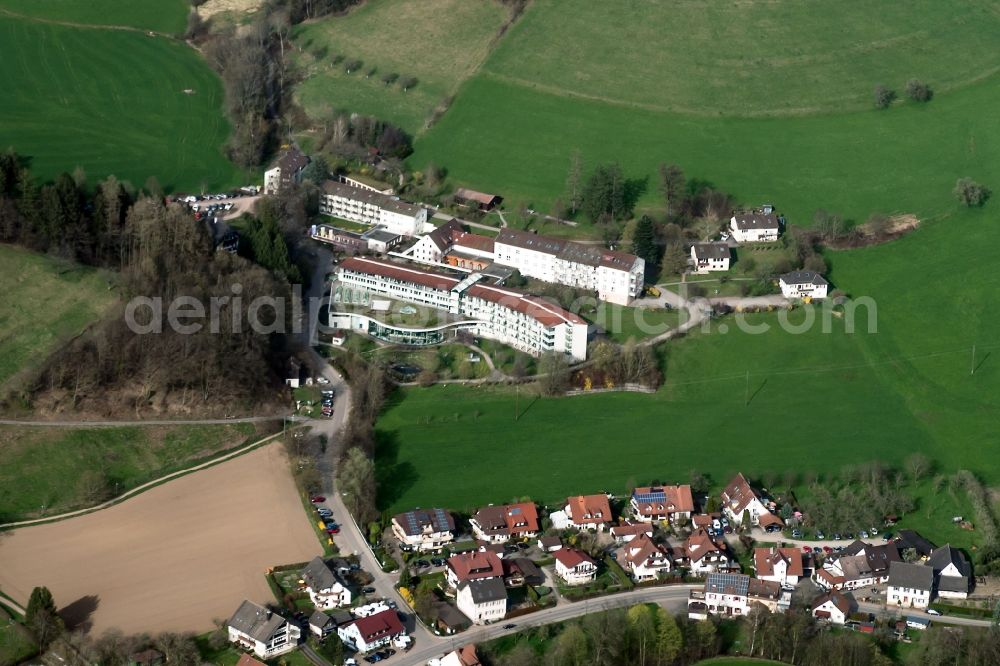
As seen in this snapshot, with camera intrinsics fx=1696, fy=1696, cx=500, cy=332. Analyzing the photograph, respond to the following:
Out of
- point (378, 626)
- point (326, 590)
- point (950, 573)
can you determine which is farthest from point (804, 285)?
point (378, 626)

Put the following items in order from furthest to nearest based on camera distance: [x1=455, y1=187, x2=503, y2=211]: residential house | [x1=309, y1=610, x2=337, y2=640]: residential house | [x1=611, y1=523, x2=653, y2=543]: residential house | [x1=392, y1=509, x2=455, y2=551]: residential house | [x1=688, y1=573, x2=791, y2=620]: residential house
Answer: [x1=455, y1=187, x2=503, y2=211]: residential house < [x1=611, y1=523, x2=653, y2=543]: residential house < [x1=392, y1=509, x2=455, y2=551]: residential house < [x1=688, y1=573, x2=791, y2=620]: residential house < [x1=309, y1=610, x2=337, y2=640]: residential house

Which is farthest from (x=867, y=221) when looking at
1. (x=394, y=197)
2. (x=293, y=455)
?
(x=293, y=455)

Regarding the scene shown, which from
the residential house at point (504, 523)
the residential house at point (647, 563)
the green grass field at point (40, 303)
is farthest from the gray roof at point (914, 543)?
the green grass field at point (40, 303)

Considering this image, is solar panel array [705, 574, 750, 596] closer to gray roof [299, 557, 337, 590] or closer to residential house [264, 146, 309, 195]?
gray roof [299, 557, 337, 590]

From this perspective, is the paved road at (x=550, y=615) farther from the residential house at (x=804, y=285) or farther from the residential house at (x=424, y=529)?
the residential house at (x=804, y=285)

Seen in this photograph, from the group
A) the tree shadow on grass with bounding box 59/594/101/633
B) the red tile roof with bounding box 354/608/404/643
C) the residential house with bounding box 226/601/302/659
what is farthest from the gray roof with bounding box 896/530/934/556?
the tree shadow on grass with bounding box 59/594/101/633

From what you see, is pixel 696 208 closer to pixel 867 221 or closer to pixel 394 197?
pixel 867 221
